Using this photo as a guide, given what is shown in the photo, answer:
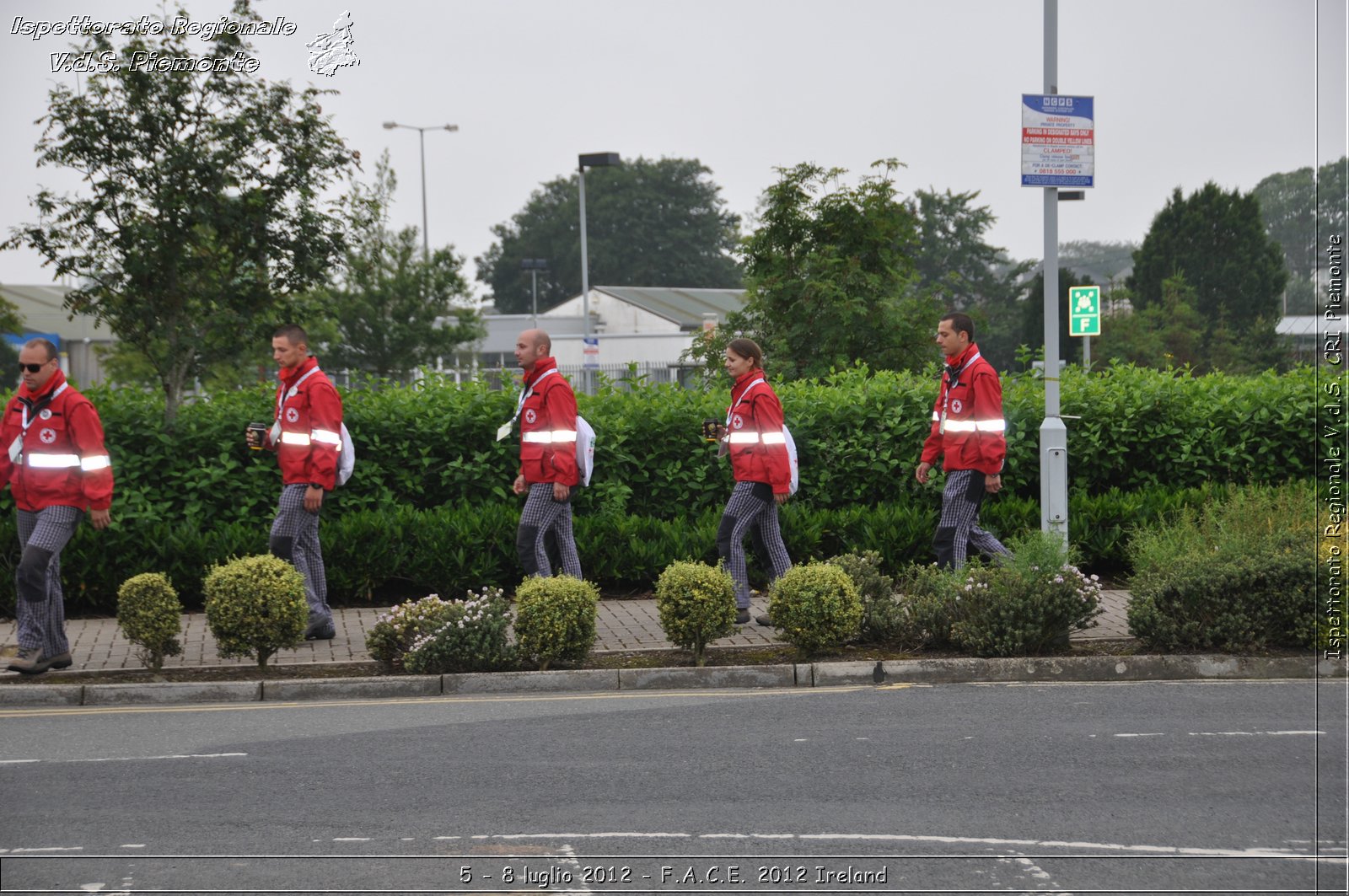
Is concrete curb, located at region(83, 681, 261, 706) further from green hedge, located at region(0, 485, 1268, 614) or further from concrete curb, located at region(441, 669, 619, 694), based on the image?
green hedge, located at region(0, 485, 1268, 614)

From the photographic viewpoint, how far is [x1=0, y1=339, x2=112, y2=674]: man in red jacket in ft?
28.9

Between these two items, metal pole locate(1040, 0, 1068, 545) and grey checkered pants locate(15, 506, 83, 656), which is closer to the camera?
grey checkered pants locate(15, 506, 83, 656)

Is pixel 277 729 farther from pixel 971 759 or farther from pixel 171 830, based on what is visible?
pixel 971 759

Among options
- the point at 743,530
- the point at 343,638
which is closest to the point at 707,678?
the point at 743,530

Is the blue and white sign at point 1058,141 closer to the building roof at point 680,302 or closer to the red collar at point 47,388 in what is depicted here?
the red collar at point 47,388

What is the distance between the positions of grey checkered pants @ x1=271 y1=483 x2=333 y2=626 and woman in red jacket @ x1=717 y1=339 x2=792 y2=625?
286 centimetres

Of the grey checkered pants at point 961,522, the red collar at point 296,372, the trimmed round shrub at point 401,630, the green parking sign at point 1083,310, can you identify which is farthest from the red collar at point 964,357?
the green parking sign at point 1083,310

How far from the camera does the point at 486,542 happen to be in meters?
11.5

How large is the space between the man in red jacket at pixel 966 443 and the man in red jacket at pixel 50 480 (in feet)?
18.5

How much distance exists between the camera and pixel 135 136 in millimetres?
12023

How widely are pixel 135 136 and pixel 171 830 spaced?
8.12 m

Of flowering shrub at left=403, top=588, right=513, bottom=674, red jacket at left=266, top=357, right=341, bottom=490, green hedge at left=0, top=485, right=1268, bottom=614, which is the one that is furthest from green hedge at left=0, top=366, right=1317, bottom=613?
flowering shrub at left=403, top=588, right=513, bottom=674

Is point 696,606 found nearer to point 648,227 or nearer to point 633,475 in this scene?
point 633,475

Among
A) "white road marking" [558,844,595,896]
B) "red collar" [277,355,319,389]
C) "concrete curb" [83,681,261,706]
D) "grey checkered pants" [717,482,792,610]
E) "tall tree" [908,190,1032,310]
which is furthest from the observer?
"tall tree" [908,190,1032,310]
